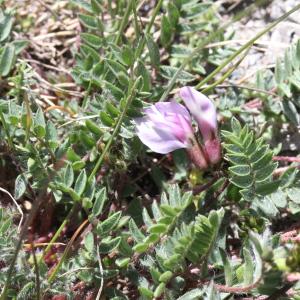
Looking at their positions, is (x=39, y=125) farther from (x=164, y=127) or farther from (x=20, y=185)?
(x=164, y=127)

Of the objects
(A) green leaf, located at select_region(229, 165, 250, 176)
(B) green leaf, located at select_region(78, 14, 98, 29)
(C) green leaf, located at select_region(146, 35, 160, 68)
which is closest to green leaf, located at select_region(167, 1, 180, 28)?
(C) green leaf, located at select_region(146, 35, 160, 68)

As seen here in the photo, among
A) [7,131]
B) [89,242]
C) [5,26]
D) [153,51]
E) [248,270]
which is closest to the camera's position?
[248,270]

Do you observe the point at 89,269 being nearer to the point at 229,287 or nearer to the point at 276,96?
the point at 229,287

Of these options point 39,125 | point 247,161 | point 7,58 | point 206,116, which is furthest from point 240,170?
point 7,58

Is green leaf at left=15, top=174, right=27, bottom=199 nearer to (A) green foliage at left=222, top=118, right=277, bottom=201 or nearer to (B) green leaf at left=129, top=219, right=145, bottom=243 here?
(B) green leaf at left=129, top=219, right=145, bottom=243

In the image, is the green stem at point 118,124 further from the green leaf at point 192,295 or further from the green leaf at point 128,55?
the green leaf at point 192,295
